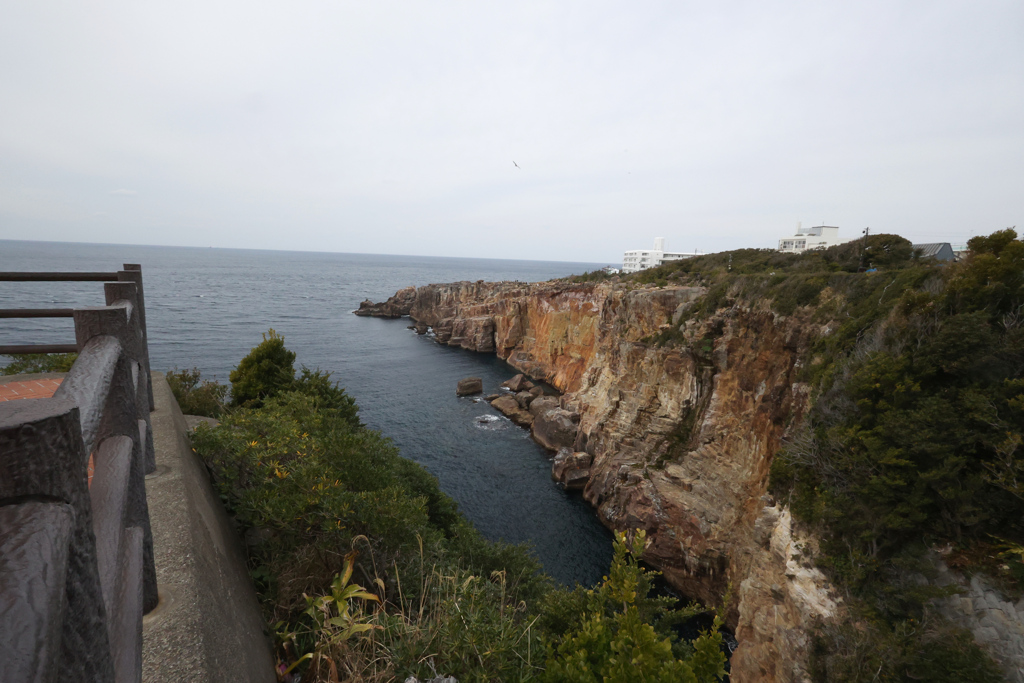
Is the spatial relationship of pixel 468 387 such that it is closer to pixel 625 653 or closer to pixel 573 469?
pixel 573 469

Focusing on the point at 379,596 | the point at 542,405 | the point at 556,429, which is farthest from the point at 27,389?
the point at 542,405

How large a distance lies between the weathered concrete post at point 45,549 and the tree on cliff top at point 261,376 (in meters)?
12.5

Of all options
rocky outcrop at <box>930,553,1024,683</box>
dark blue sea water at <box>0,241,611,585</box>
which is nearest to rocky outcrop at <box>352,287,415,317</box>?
dark blue sea water at <box>0,241,611,585</box>

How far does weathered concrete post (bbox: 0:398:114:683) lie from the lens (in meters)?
0.75

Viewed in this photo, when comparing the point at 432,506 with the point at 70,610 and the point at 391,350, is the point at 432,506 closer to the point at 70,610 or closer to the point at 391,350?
the point at 70,610

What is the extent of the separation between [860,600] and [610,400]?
636 inches

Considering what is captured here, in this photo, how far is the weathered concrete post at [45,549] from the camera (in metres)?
0.75

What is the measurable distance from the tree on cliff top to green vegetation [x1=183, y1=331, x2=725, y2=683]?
274 inches

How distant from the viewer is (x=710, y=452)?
18.5 meters

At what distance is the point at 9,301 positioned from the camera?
60.6m

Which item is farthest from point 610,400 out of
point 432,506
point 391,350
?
point 391,350

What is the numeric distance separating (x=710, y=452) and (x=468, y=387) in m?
24.4

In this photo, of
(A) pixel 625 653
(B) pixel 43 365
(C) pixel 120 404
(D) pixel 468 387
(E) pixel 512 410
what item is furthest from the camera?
(D) pixel 468 387

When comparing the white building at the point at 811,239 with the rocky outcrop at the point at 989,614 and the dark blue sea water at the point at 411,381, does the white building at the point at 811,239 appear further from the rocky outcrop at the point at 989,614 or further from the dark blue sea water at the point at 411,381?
the rocky outcrop at the point at 989,614
